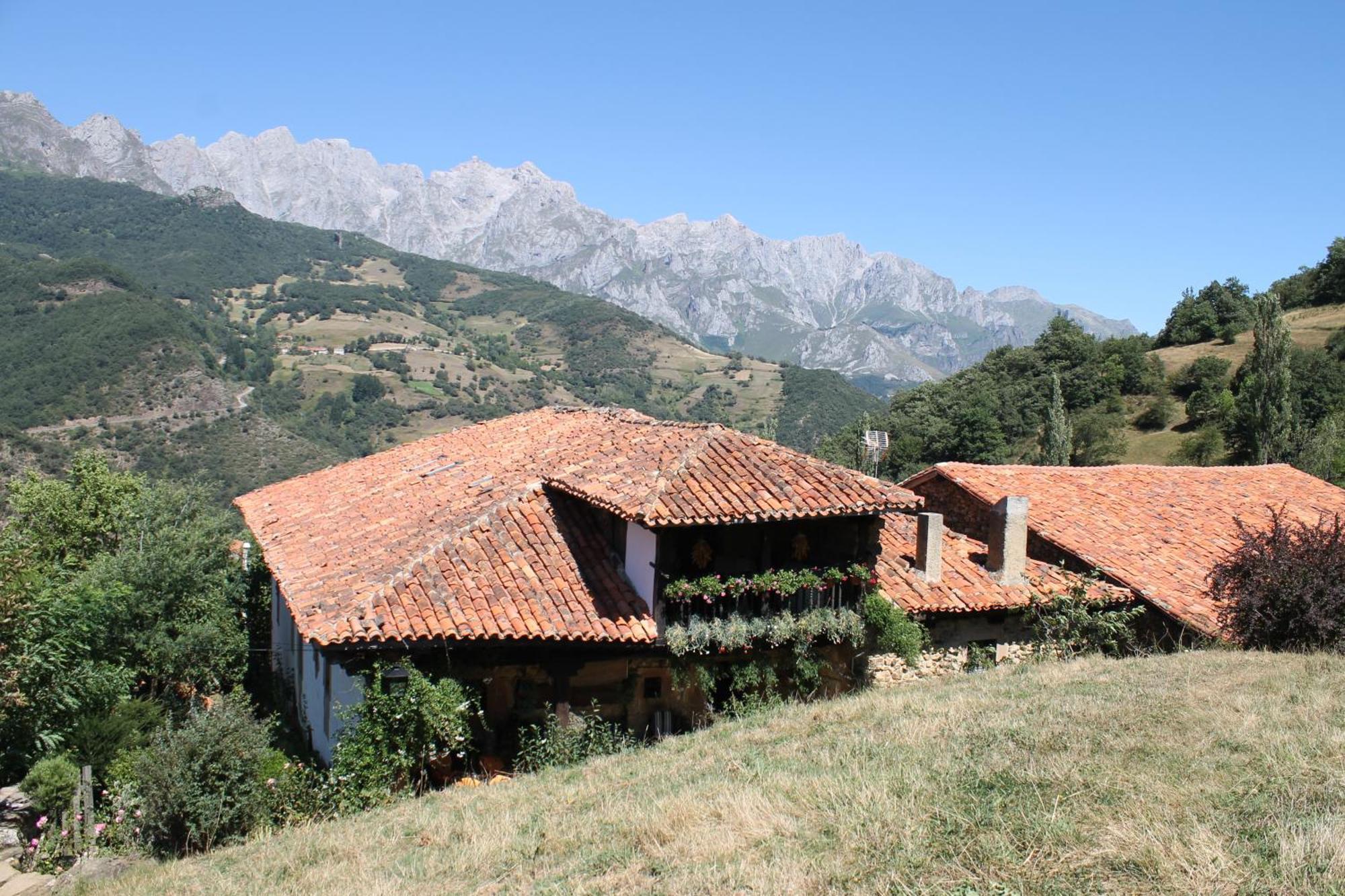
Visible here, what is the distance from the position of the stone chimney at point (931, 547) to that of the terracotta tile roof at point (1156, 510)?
3.15 m

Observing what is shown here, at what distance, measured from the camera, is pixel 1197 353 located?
6338 cm

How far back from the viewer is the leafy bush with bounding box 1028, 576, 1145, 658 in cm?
1541

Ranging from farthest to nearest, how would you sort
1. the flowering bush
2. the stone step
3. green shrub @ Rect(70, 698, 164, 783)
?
green shrub @ Rect(70, 698, 164, 783), the flowering bush, the stone step

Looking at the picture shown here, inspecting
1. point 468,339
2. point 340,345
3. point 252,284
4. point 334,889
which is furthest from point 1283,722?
point 252,284

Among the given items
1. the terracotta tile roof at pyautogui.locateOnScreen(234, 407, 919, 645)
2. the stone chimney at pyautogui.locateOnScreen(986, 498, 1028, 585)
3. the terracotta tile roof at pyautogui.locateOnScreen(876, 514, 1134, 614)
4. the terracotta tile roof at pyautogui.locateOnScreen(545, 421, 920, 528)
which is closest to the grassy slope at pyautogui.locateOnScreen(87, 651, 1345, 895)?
the terracotta tile roof at pyautogui.locateOnScreen(234, 407, 919, 645)

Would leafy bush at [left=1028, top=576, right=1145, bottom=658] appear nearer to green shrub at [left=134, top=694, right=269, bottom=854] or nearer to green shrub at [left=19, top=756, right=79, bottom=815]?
green shrub at [left=134, top=694, right=269, bottom=854]

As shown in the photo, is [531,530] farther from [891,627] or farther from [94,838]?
[94,838]

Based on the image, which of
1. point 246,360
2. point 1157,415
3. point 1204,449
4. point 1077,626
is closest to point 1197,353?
point 1157,415

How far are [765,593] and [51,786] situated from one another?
34.4 feet

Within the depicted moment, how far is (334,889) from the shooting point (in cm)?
722

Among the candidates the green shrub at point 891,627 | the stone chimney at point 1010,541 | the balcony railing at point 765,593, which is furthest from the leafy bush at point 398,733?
the stone chimney at point 1010,541

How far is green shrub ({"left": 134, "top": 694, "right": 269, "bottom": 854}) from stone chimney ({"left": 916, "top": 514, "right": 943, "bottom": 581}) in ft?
35.4

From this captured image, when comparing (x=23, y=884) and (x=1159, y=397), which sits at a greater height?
(x=1159, y=397)

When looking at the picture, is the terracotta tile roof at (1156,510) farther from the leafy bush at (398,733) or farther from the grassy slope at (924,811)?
the leafy bush at (398,733)
